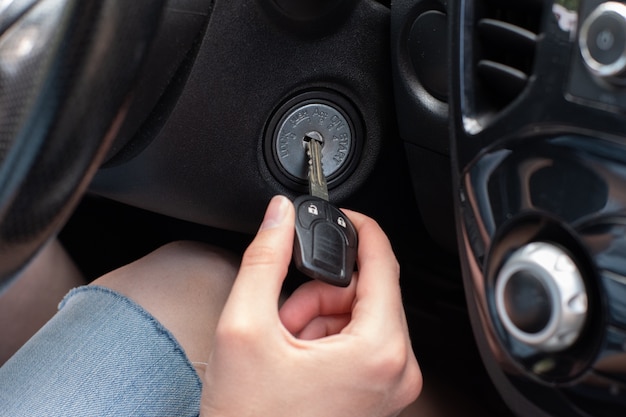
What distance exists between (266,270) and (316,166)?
21cm

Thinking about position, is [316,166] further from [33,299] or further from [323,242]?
[33,299]

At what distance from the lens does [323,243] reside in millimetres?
592

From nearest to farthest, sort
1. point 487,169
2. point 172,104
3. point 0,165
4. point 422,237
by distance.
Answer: point 0,165 → point 487,169 → point 172,104 → point 422,237

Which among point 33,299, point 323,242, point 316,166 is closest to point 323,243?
point 323,242

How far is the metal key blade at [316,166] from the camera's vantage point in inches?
27.9

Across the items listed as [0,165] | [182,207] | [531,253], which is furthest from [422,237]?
[0,165]

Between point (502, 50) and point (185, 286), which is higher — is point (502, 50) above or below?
above

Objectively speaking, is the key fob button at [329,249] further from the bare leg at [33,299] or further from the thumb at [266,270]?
the bare leg at [33,299]

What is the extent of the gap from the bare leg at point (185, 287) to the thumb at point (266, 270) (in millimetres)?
194

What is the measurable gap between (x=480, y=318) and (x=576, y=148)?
0.45 feet

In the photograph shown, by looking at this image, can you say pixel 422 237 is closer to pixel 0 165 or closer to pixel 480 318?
pixel 480 318

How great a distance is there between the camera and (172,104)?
680 millimetres

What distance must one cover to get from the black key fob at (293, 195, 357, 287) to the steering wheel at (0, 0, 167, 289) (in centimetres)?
17

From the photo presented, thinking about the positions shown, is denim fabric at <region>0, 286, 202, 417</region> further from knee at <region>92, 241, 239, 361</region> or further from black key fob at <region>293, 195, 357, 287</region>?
black key fob at <region>293, 195, 357, 287</region>
